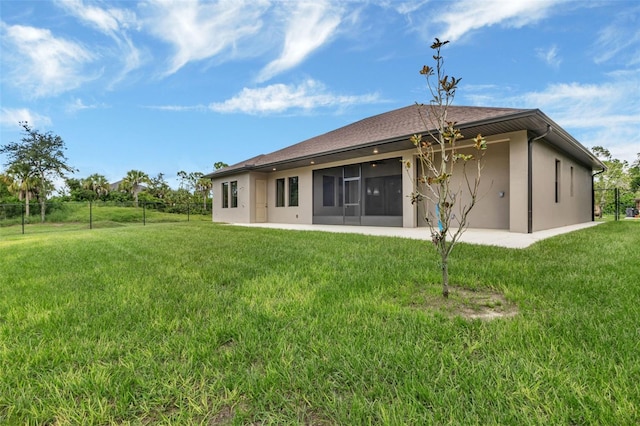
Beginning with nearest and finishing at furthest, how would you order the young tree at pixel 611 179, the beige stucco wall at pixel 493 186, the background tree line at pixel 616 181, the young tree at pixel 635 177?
the beige stucco wall at pixel 493 186 → the background tree line at pixel 616 181 → the young tree at pixel 611 179 → the young tree at pixel 635 177

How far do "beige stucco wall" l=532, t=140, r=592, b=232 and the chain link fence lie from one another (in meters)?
16.3

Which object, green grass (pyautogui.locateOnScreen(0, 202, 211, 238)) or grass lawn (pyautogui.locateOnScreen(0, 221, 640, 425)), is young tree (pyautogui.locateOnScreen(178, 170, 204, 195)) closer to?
green grass (pyautogui.locateOnScreen(0, 202, 211, 238))

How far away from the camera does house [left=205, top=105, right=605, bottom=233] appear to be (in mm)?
7797

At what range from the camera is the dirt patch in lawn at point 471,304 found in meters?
2.21

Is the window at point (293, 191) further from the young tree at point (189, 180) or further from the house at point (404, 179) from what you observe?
the young tree at point (189, 180)

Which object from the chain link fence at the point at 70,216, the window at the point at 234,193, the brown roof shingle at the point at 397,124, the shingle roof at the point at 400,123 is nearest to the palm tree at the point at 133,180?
the chain link fence at the point at 70,216

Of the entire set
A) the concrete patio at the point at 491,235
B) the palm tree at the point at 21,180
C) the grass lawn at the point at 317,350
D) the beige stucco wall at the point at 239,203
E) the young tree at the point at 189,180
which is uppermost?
the young tree at the point at 189,180

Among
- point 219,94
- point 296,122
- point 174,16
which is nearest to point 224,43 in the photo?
point 174,16

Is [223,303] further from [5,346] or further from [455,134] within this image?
[455,134]

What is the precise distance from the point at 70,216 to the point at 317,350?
22.5 meters

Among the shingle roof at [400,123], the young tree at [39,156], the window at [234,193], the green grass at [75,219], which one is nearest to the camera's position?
the shingle roof at [400,123]

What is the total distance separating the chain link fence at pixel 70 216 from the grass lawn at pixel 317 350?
1521 cm

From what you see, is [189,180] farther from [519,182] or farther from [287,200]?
[519,182]

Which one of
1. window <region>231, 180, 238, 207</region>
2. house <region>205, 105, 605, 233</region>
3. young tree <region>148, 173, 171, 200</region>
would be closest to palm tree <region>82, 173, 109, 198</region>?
young tree <region>148, 173, 171, 200</region>
